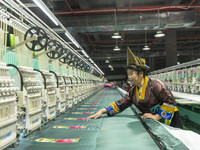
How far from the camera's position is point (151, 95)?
2.17 metres

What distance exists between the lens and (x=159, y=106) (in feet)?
Answer: 7.29

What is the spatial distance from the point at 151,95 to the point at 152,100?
0.07 m

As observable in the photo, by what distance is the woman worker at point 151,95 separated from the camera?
2037 mm

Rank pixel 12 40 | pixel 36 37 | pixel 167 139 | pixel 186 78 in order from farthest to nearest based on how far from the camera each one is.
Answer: pixel 186 78 < pixel 36 37 < pixel 12 40 < pixel 167 139

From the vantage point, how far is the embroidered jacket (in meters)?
2.03

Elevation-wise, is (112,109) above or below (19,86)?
below

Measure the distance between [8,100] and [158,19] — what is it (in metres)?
7.29

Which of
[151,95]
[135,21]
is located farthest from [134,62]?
[135,21]

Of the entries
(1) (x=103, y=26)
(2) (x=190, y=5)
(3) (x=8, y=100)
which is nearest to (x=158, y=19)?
(2) (x=190, y=5)

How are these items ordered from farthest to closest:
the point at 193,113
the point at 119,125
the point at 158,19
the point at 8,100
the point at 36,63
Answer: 1. the point at 158,19
2. the point at 193,113
3. the point at 36,63
4. the point at 8,100
5. the point at 119,125

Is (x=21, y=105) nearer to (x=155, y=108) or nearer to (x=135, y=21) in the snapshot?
(x=155, y=108)

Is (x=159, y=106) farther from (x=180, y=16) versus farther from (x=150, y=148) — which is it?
(x=180, y=16)

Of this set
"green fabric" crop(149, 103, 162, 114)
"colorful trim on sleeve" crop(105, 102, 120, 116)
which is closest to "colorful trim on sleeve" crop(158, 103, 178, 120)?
"green fabric" crop(149, 103, 162, 114)

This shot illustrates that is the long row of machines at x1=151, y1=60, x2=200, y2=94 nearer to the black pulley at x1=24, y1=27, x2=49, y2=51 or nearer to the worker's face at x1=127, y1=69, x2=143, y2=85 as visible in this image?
the worker's face at x1=127, y1=69, x2=143, y2=85
